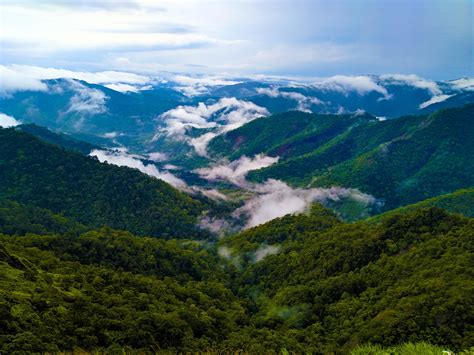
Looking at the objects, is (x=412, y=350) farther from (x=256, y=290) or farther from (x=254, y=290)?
(x=254, y=290)

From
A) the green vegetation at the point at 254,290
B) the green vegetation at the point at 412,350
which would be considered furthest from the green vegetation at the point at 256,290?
the green vegetation at the point at 254,290

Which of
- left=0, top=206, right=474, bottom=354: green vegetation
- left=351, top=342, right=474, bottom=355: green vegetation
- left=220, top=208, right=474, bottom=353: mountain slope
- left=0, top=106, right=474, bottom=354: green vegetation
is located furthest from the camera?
left=220, top=208, right=474, bottom=353: mountain slope

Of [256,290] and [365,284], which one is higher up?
[365,284]

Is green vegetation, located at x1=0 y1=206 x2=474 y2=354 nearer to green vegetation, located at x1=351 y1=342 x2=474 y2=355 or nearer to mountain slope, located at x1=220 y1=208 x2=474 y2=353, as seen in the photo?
green vegetation, located at x1=351 y1=342 x2=474 y2=355

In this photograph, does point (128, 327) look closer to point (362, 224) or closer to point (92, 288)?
point (92, 288)

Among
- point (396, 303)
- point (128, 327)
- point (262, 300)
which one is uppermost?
point (128, 327)

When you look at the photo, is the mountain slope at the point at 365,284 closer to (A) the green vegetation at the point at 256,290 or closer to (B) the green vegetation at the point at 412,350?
(A) the green vegetation at the point at 256,290

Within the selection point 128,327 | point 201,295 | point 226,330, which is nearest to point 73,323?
point 128,327

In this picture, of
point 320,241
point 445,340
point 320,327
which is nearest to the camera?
point 445,340

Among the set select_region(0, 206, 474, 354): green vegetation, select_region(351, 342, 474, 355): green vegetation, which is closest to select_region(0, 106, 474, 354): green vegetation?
select_region(351, 342, 474, 355): green vegetation

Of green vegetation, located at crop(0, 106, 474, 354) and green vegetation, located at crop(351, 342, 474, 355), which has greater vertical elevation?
green vegetation, located at crop(351, 342, 474, 355)

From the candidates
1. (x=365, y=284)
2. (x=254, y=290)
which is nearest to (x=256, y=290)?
(x=254, y=290)
